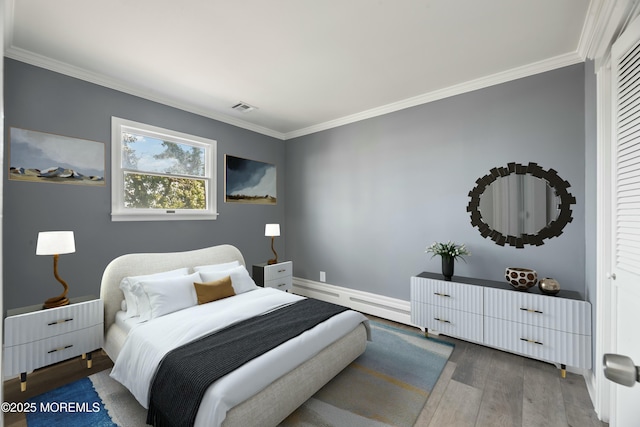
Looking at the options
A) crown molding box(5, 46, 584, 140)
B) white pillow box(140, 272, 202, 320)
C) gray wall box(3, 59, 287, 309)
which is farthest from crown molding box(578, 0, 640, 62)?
gray wall box(3, 59, 287, 309)

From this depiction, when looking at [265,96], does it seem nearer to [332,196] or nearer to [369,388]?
[332,196]

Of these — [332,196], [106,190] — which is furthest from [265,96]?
[106,190]

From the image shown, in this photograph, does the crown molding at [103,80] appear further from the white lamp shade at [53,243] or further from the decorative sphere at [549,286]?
the decorative sphere at [549,286]

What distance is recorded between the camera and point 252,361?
1.90 m

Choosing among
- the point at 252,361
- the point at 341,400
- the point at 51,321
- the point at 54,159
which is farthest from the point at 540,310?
the point at 54,159

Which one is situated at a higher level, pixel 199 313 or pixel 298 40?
pixel 298 40

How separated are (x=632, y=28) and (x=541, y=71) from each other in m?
1.57

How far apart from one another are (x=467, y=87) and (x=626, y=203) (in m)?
2.05

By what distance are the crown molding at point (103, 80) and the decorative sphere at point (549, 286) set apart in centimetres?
399

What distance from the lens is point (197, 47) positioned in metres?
2.48

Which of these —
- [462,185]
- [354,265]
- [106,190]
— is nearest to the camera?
[106,190]

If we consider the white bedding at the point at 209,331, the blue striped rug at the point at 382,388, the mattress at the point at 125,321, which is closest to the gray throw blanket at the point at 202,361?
the white bedding at the point at 209,331

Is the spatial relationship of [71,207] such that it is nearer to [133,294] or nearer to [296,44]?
[133,294]

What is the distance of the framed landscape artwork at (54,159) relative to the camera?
253 cm
